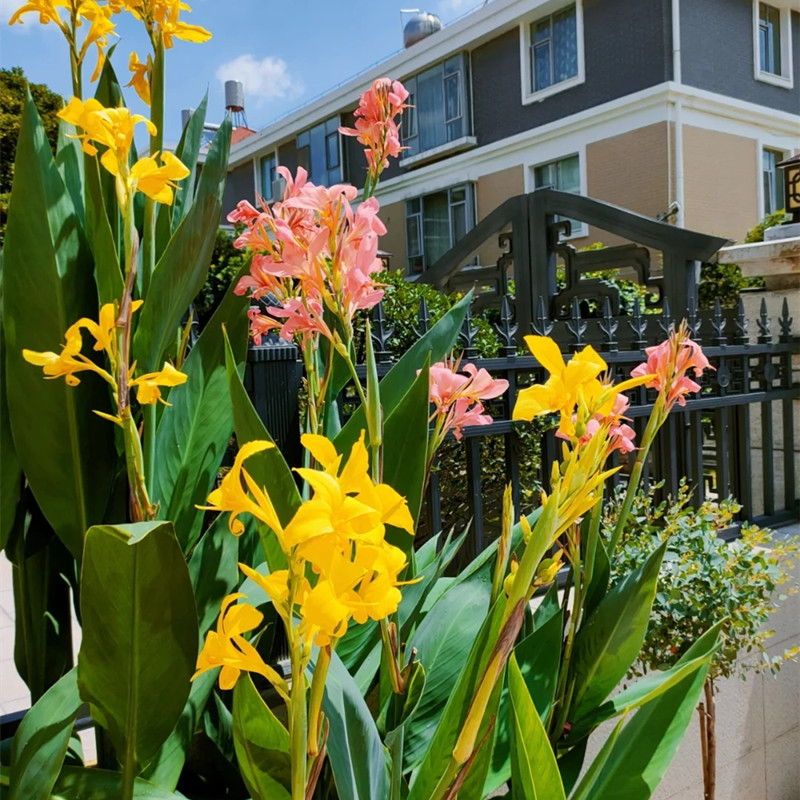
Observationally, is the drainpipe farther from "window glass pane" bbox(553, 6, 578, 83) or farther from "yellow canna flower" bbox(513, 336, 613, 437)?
"yellow canna flower" bbox(513, 336, 613, 437)

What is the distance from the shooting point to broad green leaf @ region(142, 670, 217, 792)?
33.8 inches

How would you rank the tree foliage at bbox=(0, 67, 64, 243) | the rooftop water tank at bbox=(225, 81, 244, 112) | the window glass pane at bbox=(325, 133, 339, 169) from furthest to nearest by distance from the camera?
the window glass pane at bbox=(325, 133, 339, 169) < the rooftop water tank at bbox=(225, 81, 244, 112) < the tree foliage at bbox=(0, 67, 64, 243)

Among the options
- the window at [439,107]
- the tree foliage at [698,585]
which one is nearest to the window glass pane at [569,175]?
the window at [439,107]

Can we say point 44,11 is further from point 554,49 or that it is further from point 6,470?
point 554,49

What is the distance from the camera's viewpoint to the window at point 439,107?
15.5 metres

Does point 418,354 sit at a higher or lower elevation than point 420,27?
lower

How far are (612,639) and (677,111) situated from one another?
1283 cm

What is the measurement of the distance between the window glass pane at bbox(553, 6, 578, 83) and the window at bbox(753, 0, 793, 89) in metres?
3.21

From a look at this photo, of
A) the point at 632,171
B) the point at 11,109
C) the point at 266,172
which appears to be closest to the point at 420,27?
the point at 266,172

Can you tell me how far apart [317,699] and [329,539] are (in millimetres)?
141

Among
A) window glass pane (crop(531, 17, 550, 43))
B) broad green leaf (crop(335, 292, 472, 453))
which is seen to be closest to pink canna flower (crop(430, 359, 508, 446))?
broad green leaf (crop(335, 292, 472, 453))

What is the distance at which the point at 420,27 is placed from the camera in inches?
669

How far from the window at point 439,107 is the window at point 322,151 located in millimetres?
2178

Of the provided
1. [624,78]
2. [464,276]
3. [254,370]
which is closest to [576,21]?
[624,78]
